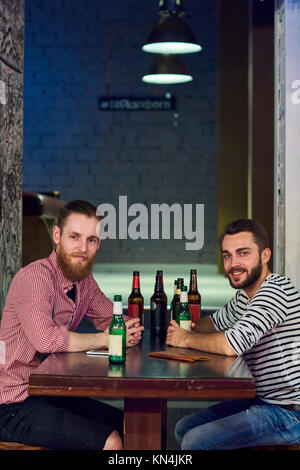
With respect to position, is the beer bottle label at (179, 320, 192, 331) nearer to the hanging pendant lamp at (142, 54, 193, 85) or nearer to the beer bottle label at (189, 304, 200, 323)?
the beer bottle label at (189, 304, 200, 323)

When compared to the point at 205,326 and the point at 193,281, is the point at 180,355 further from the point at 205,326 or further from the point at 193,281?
the point at 193,281

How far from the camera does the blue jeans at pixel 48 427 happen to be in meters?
2.29

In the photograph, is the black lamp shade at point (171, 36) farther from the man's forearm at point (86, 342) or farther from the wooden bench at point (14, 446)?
the wooden bench at point (14, 446)

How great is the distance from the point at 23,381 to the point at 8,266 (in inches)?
50.3

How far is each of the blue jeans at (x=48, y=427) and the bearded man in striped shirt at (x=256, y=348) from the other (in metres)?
0.36

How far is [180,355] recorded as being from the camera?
2.44 m

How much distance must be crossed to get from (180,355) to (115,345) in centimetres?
25

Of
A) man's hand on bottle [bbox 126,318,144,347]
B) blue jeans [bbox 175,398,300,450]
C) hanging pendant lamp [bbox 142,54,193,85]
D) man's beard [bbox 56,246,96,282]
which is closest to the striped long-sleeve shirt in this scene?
blue jeans [bbox 175,398,300,450]

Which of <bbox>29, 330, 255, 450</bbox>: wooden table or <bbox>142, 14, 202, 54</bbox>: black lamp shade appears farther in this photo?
<bbox>142, 14, 202, 54</bbox>: black lamp shade

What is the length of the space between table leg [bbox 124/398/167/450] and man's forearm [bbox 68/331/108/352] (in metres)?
0.38

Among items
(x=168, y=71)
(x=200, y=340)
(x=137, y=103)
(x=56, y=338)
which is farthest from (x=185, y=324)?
(x=137, y=103)

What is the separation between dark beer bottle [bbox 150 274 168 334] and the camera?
3148mm

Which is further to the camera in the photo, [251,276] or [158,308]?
[158,308]
